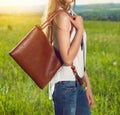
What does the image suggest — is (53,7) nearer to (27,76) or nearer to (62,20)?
(62,20)

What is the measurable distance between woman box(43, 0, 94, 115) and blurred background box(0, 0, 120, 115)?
5.11 feet

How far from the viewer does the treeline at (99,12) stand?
5297 millimetres

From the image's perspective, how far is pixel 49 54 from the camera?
3.05m

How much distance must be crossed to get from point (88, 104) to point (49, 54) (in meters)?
0.40

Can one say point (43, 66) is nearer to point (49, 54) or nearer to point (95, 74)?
point (49, 54)

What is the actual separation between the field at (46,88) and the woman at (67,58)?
5.07 ft

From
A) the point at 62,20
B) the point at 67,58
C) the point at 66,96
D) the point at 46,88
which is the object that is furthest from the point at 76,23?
the point at 46,88

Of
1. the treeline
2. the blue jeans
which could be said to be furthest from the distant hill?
the blue jeans

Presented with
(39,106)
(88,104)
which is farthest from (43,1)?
(88,104)

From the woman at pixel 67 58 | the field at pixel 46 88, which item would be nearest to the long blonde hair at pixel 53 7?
the woman at pixel 67 58

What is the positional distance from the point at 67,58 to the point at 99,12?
2446 millimetres

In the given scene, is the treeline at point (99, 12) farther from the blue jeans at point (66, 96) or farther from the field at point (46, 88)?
the blue jeans at point (66, 96)

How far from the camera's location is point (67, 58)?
2990mm

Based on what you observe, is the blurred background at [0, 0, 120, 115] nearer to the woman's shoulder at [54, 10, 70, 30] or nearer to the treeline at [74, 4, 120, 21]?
the treeline at [74, 4, 120, 21]
